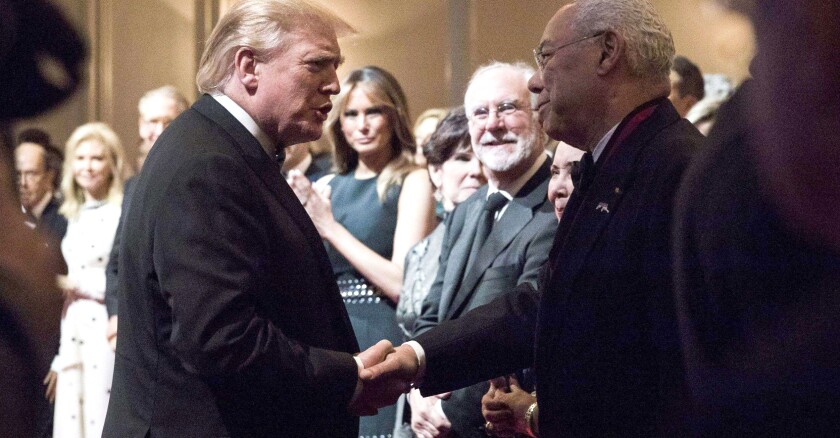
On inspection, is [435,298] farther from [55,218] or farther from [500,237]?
[55,218]

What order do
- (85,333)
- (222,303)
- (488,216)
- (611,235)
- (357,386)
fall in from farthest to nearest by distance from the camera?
(85,333) → (488,216) → (357,386) → (611,235) → (222,303)

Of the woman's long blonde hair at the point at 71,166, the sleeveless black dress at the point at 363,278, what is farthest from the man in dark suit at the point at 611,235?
the woman's long blonde hair at the point at 71,166

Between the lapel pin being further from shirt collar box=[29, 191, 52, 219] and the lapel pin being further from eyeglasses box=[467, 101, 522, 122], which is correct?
shirt collar box=[29, 191, 52, 219]

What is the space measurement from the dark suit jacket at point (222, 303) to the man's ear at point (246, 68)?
0.10 meters

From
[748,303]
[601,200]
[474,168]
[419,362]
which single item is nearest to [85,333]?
[474,168]

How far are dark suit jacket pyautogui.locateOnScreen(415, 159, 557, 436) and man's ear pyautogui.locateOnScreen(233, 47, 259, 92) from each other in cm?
103

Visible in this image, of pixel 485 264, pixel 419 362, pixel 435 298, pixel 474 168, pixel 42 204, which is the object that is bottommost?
pixel 419 362

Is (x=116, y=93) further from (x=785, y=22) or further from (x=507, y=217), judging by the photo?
(x=785, y=22)

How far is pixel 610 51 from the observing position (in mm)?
2438

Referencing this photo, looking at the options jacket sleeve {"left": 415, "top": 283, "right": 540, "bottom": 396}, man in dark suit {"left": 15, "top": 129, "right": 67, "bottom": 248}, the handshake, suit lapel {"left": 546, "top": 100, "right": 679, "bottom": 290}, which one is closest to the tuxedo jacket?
jacket sleeve {"left": 415, "top": 283, "right": 540, "bottom": 396}

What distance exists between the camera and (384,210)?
4086 mm

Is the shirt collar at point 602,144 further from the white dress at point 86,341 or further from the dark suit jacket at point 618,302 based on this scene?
the white dress at point 86,341

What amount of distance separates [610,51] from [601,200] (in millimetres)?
392

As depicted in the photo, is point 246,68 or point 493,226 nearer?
point 246,68
